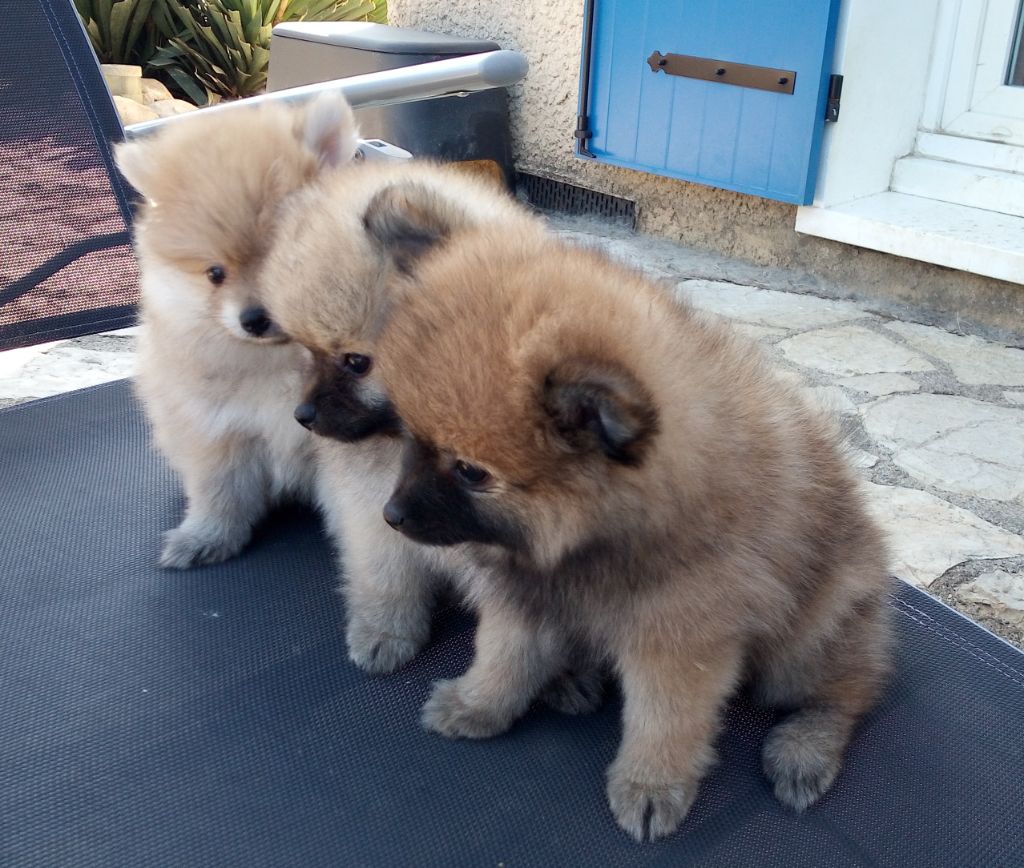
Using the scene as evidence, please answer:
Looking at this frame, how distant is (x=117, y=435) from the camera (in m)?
2.38

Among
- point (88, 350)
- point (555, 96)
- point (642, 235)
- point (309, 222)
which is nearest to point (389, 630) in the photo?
point (309, 222)

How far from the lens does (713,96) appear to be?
144 inches

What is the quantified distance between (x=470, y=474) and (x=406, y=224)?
39 centimetres

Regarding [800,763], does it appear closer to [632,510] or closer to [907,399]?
[632,510]

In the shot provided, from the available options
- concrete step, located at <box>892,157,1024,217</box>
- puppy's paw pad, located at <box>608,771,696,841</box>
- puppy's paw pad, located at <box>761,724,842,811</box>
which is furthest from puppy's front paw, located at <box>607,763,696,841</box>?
concrete step, located at <box>892,157,1024,217</box>

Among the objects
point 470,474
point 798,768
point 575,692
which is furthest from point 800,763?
point 470,474

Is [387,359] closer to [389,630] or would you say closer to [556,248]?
[556,248]

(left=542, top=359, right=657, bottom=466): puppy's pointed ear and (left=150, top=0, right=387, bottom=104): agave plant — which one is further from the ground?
A: (left=150, top=0, right=387, bottom=104): agave plant

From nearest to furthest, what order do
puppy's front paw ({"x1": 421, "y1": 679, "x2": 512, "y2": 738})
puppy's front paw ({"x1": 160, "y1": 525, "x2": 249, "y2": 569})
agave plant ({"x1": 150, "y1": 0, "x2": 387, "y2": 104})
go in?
puppy's front paw ({"x1": 421, "y1": 679, "x2": 512, "y2": 738}), puppy's front paw ({"x1": 160, "y1": 525, "x2": 249, "y2": 569}), agave plant ({"x1": 150, "y1": 0, "x2": 387, "y2": 104})

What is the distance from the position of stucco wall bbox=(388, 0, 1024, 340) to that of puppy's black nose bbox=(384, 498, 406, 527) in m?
2.78

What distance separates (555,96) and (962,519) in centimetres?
279

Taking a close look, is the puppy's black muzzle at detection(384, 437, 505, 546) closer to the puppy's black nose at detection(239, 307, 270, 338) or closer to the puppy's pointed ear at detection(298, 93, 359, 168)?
the puppy's black nose at detection(239, 307, 270, 338)

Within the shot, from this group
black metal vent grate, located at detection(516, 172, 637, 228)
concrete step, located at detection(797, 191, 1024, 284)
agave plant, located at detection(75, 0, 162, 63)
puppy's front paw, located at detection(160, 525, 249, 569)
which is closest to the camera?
puppy's front paw, located at detection(160, 525, 249, 569)

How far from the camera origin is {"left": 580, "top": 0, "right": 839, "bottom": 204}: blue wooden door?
3.34 meters
